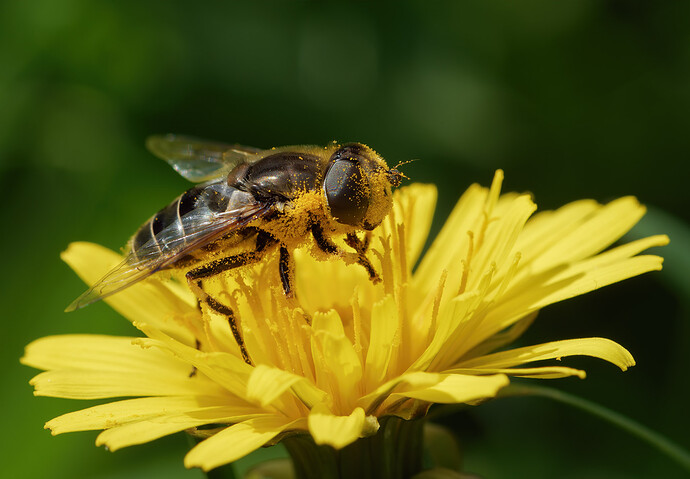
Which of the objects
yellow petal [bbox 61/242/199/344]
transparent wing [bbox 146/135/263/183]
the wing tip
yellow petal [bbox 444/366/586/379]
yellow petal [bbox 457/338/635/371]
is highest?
transparent wing [bbox 146/135/263/183]

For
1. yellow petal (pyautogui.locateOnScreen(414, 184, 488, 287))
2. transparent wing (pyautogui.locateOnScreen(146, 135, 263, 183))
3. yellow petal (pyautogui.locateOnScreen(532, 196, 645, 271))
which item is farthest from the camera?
transparent wing (pyautogui.locateOnScreen(146, 135, 263, 183))

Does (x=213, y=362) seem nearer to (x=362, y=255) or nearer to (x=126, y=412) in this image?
(x=126, y=412)

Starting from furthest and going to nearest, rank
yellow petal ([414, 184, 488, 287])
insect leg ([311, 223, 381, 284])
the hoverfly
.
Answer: yellow petal ([414, 184, 488, 287]) < insect leg ([311, 223, 381, 284]) < the hoverfly

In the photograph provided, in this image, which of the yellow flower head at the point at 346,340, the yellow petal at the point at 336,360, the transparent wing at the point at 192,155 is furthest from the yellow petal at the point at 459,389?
the transparent wing at the point at 192,155

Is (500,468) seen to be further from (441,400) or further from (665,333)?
(441,400)

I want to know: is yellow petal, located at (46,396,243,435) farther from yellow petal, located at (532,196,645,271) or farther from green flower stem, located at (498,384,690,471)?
yellow petal, located at (532,196,645,271)

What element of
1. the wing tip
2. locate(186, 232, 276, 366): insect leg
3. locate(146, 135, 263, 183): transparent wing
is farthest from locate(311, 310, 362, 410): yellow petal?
Result: locate(146, 135, 263, 183): transparent wing

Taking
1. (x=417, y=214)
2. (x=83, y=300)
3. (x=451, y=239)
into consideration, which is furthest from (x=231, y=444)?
(x=417, y=214)
